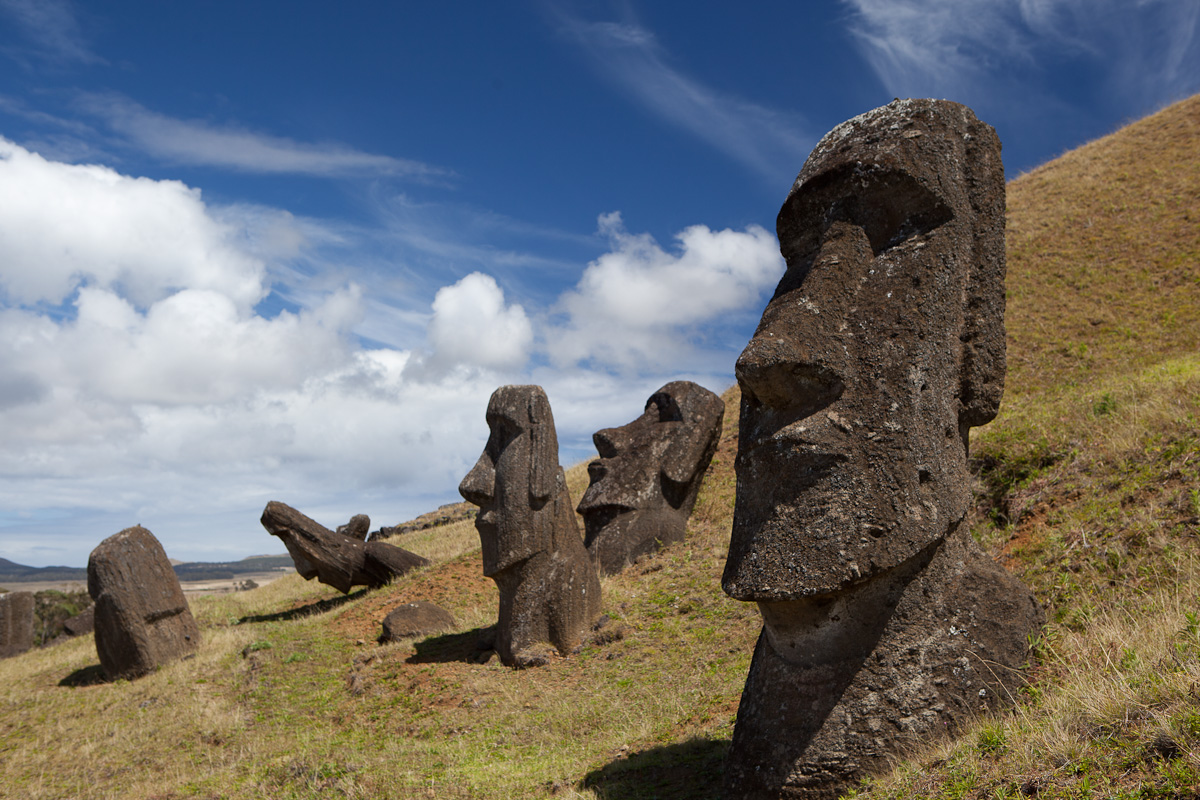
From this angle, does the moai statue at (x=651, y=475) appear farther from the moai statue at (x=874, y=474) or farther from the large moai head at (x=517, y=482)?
the moai statue at (x=874, y=474)

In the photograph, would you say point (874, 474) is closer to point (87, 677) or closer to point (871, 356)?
point (871, 356)

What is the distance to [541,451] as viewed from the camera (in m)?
10.2

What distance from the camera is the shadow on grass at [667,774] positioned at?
4879 millimetres

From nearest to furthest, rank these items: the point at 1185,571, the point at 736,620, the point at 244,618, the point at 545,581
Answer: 1. the point at 1185,571
2. the point at 736,620
3. the point at 545,581
4. the point at 244,618

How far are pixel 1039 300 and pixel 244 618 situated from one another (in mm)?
21075

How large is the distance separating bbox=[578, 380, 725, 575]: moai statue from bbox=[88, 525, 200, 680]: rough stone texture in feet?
22.5

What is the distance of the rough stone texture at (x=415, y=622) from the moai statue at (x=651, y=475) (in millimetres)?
2787

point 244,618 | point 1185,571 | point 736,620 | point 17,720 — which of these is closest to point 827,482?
point 1185,571

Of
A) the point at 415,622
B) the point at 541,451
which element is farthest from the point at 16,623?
the point at 541,451

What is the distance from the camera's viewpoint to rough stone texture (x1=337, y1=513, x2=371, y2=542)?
57.4ft

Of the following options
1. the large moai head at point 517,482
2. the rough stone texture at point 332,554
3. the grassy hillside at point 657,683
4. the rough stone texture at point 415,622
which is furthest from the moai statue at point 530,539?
the rough stone texture at point 332,554

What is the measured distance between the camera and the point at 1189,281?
20234 mm

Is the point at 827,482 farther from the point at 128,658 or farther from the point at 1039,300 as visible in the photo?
the point at 1039,300

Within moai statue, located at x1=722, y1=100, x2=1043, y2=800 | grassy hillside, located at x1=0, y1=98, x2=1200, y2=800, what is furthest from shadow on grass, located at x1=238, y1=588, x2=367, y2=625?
moai statue, located at x1=722, y1=100, x2=1043, y2=800
